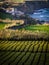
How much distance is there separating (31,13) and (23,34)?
133 centimetres

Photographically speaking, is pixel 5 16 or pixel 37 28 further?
pixel 5 16

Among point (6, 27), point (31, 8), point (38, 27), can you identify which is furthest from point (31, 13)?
point (6, 27)

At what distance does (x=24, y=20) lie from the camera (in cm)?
1020

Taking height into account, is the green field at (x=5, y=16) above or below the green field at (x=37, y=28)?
above

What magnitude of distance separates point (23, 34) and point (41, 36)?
39.4 inches

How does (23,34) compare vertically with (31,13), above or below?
below

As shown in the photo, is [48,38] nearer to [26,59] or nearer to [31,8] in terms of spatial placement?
[31,8]

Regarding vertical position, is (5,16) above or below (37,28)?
above

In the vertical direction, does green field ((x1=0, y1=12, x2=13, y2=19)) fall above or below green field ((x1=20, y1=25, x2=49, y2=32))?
above

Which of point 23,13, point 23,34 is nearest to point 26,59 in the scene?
point 23,34

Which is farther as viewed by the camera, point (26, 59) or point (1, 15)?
point (1, 15)

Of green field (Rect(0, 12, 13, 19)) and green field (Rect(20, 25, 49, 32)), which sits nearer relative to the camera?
green field (Rect(20, 25, 49, 32))

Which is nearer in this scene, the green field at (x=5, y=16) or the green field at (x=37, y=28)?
the green field at (x=37, y=28)

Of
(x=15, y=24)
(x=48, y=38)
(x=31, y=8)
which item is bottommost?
(x=48, y=38)
